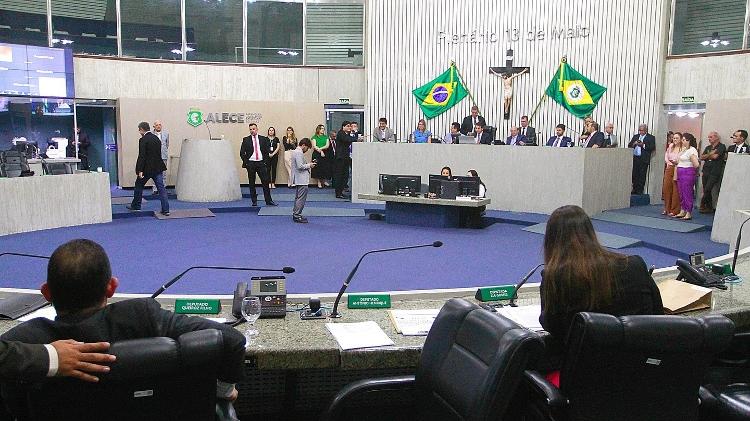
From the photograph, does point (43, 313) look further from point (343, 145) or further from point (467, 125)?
point (467, 125)

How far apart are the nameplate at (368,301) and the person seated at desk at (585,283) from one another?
76cm

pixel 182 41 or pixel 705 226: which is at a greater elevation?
pixel 182 41

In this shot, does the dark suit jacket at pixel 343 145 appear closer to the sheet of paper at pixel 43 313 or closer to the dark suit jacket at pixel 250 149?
the dark suit jacket at pixel 250 149

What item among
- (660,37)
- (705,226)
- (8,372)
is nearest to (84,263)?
(8,372)

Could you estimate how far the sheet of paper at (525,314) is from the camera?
2553 mm

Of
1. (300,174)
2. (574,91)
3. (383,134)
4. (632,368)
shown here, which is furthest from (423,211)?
(632,368)

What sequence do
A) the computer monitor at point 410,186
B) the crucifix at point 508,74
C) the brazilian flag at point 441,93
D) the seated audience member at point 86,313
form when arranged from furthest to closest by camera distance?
the brazilian flag at point 441,93 < the crucifix at point 508,74 < the computer monitor at point 410,186 < the seated audience member at point 86,313

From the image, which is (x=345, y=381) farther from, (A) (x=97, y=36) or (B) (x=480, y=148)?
(A) (x=97, y=36)

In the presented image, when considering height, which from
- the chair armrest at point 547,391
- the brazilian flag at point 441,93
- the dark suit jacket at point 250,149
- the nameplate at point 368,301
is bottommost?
the chair armrest at point 547,391

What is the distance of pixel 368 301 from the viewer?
2.79m

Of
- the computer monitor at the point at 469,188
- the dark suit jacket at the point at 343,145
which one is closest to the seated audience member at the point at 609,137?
the computer monitor at the point at 469,188

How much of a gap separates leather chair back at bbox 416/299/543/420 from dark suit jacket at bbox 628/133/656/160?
1061 cm

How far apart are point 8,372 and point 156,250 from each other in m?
5.68

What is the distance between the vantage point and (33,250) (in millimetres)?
6656
